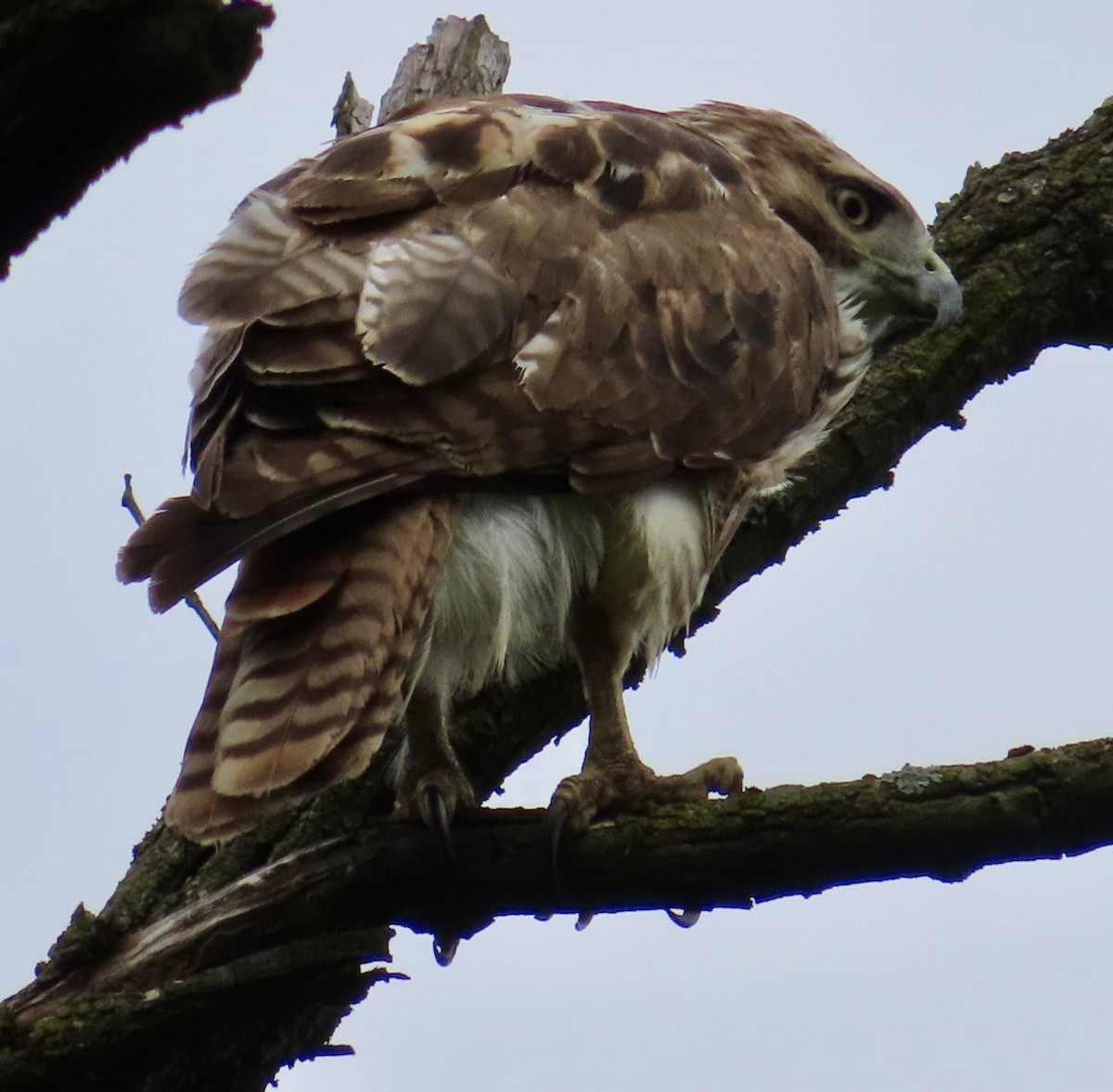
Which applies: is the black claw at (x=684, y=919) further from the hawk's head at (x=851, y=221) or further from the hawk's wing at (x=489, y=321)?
the hawk's head at (x=851, y=221)

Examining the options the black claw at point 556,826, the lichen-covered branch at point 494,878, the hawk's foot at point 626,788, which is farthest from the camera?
the hawk's foot at point 626,788

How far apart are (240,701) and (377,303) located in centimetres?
87

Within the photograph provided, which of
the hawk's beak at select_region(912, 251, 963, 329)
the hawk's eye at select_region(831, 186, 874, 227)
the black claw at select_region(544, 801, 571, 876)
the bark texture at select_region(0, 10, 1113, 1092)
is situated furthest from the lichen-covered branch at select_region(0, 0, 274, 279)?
the hawk's eye at select_region(831, 186, 874, 227)

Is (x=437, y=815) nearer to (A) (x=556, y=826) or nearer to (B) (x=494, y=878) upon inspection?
(B) (x=494, y=878)

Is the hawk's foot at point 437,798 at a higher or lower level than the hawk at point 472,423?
lower

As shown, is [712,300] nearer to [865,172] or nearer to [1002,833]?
[865,172]

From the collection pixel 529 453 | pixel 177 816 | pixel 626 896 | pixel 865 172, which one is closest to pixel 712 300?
pixel 529 453

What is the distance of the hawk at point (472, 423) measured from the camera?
329cm

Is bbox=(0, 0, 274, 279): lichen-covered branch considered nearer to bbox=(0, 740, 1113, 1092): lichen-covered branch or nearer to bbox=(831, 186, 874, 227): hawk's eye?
bbox=(0, 740, 1113, 1092): lichen-covered branch

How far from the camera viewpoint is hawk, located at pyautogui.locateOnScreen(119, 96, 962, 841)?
10.8ft

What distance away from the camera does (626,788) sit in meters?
3.99

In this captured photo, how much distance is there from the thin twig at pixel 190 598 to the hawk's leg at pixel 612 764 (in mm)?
876

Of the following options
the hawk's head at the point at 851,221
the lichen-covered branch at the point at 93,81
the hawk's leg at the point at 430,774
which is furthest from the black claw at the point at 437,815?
the lichen-covered branch at the point at 93,81

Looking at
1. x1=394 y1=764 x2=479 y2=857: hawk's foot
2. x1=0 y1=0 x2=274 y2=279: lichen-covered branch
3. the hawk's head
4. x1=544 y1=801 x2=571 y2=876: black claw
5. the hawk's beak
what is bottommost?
x1=0 y1=0 x2=274 y2=279: lichen-covered branch
